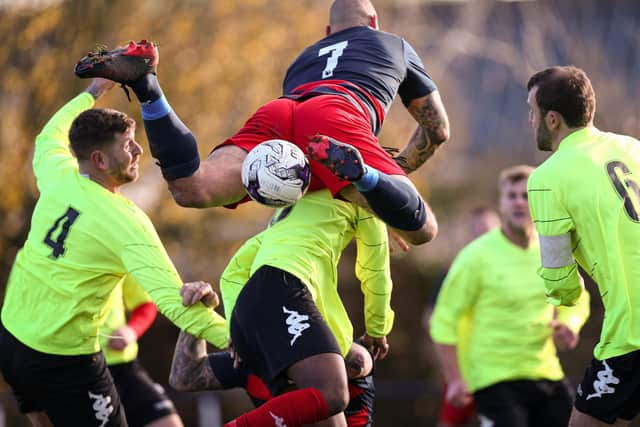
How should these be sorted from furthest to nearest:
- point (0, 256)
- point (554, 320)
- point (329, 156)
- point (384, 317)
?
point (0, 256), point (554, 320), point (384, 317), point (329, 156)

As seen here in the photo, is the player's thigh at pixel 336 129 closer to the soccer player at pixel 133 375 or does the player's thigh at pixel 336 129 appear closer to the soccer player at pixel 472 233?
the soccer player at pixel 133 375

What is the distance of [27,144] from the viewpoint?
14141 mm

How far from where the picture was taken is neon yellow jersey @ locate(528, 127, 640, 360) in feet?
17.7

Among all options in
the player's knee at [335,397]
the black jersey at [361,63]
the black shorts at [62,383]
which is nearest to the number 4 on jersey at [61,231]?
the black shorts at [62,383]

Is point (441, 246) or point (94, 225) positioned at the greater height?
point (94, 225)

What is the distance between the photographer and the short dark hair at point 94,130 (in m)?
6.39

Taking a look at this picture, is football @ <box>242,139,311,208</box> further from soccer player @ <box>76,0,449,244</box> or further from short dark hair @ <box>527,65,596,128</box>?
short dark hair @ <box>527,65,596,128</box>

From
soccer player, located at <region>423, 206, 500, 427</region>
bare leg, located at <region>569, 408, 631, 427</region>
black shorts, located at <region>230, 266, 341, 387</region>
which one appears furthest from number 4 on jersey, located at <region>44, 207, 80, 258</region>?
soccer player, located at <region>423, 206, 500, 427</region>

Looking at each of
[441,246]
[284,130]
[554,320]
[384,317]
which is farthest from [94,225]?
[441,246]

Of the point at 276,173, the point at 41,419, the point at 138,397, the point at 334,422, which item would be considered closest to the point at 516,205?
the point at 138,397

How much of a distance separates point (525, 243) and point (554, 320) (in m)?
0.78

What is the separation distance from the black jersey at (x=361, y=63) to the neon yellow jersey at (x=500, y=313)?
2920 millimetres

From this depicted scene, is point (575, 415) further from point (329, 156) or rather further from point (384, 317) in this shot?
point (329, 156)

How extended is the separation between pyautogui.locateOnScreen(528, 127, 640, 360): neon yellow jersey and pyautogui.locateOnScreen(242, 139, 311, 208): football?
130 cm
